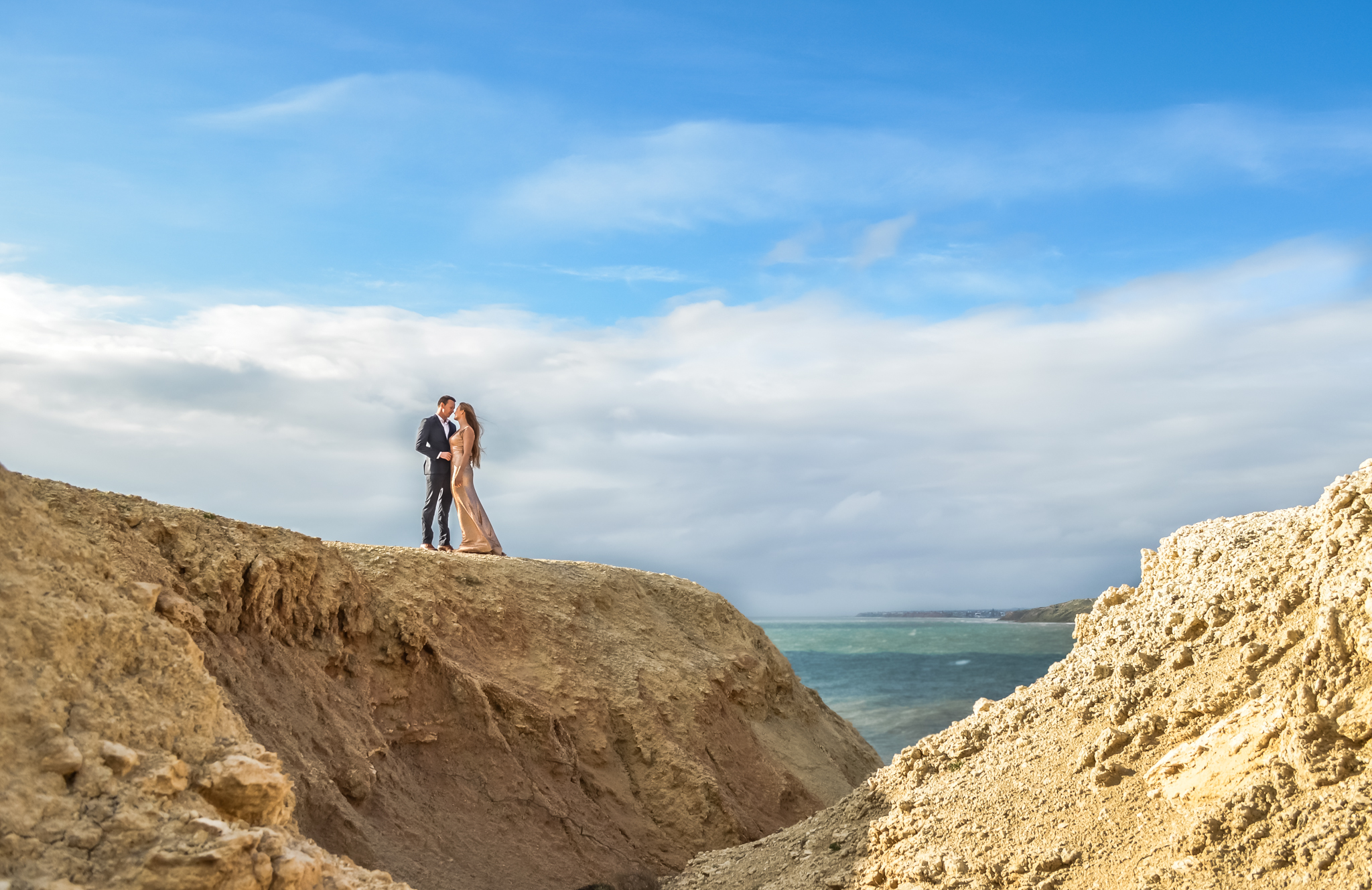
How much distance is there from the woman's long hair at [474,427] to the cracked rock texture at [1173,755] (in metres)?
7.56

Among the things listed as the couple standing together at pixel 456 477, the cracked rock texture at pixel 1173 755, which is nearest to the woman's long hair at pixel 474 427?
the couple standing together at pixel 456 477

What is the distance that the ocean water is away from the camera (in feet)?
121

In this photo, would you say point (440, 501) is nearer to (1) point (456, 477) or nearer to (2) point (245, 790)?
(1) point (456, 477)

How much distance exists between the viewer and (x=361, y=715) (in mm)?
9938

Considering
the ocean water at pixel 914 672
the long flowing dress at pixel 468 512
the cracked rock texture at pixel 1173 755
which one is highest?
the long flowing dress at pixel 468 512

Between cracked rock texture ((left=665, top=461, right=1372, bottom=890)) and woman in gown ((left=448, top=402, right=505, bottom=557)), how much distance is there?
6586 mm

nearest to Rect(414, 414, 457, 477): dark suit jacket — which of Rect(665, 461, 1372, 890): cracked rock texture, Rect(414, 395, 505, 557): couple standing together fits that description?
Rect(414, 395, 505, 557): couple standing together

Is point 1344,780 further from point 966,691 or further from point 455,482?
point 966,691

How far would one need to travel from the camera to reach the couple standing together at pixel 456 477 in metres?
15.2

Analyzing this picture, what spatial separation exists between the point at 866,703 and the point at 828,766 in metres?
28.8

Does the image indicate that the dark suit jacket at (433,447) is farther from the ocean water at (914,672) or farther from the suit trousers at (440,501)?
the ocean water at (914,672)

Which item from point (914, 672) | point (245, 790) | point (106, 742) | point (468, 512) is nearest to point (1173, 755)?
point (245, 790)

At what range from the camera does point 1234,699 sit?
7605 mm

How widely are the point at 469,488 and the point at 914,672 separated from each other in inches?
1947
